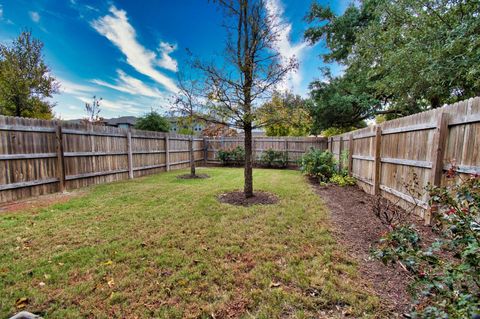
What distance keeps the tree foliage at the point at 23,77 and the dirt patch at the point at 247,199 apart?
12.8m

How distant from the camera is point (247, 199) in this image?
5012mm

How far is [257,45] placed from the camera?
15.4ft

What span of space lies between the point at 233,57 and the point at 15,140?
550 cm

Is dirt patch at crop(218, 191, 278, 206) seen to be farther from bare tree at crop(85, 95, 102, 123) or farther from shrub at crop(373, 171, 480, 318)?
bare tree at crop(85, 95, 102, 123)

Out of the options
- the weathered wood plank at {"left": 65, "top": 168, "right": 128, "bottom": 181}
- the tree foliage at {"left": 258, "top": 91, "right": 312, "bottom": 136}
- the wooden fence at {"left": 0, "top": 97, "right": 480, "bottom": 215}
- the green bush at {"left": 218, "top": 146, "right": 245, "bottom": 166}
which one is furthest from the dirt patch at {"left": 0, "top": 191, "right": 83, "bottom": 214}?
the green bush at {"left": 218, "top": 146, "right": 245, "bottom": 166}

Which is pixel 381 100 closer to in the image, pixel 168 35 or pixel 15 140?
pixel 168 35

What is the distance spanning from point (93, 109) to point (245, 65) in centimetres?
1168

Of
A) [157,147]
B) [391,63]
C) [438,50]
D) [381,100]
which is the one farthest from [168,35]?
[381,100]

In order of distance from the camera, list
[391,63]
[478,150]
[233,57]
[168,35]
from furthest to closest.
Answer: [168,35] → [391,63] → [233,57] → [478,150]

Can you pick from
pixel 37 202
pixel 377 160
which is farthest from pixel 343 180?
pixel 37 202

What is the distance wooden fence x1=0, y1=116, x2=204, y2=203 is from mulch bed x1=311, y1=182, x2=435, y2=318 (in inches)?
278

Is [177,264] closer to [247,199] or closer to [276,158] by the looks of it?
[247,199]

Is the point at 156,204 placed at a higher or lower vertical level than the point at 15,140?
lower

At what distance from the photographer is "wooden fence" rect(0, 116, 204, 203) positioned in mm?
4832
